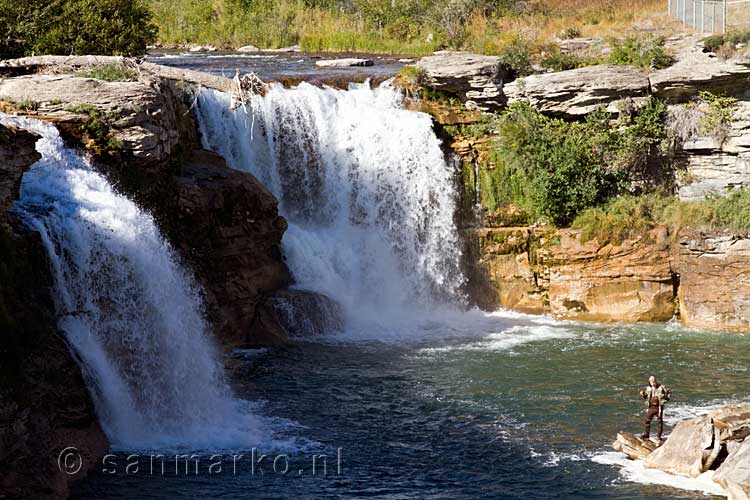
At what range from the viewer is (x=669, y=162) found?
32.1 metres

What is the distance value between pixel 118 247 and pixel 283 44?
29520 mm

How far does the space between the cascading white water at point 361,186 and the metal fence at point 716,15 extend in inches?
379

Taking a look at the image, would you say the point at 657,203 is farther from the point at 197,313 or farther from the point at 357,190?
the point at 197,313

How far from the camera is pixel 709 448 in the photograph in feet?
58.0

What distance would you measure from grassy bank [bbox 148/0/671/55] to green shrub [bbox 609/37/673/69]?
3.01 metres

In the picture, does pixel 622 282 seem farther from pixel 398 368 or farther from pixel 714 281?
pixel 398 368

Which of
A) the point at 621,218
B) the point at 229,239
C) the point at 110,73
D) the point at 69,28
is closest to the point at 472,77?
the point at 621,218

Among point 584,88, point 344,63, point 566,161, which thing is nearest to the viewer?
point 566,161

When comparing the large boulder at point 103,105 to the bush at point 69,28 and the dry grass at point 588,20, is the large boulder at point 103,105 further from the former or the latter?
the dry grass at point 588,20

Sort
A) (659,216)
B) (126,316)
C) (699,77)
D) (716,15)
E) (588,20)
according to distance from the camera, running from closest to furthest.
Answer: (126,316)
(659,216)
(699,77)
(716,15)
(588,20)

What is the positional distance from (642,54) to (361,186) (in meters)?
9.32

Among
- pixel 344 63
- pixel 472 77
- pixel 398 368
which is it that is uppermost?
pixel 344 63

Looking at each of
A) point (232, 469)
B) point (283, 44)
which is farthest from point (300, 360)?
point (283, 44)

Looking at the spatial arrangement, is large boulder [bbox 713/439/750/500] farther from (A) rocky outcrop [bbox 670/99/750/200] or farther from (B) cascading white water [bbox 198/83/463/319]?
(A) rocky outcrop [bbox 670/99/750/200]
